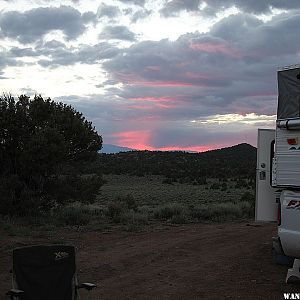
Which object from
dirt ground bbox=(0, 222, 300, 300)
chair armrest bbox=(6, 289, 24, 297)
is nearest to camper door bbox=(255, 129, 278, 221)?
dirt ground bbox=(0, 222, 300, 300)

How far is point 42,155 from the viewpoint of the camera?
15617mm

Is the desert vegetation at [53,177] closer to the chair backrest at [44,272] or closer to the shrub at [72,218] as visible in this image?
the shrub at [72,218]

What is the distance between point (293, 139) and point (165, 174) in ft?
165

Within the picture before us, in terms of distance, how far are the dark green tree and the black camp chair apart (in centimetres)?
966

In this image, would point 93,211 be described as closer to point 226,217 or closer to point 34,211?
point 34,211

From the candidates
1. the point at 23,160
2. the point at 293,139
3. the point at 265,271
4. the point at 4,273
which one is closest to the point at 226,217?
the point at 23,160

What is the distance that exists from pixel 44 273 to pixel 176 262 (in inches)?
175

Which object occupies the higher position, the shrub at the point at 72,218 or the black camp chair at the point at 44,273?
the black camp chair at the point at 44,273

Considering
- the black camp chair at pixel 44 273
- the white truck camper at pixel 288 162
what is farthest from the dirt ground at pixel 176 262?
the black camp chair at pixel 44 273

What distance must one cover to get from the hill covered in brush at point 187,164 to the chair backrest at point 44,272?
136 ft

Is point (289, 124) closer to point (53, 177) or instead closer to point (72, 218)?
point (72, 218)

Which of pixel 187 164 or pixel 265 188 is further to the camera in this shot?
pixel 187 164

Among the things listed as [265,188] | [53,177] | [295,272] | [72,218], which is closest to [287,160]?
[265,188]

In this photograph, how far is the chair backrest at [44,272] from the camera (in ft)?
19.9
